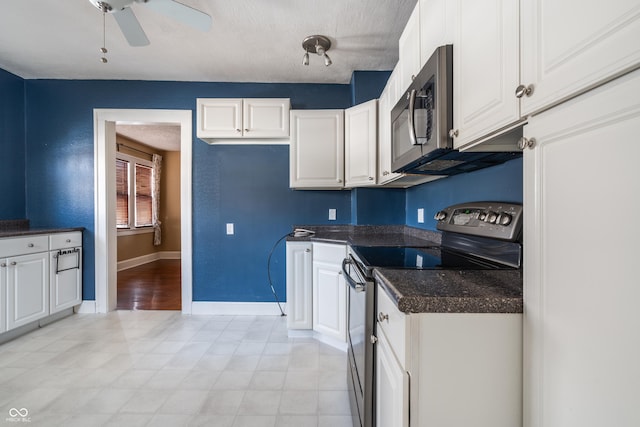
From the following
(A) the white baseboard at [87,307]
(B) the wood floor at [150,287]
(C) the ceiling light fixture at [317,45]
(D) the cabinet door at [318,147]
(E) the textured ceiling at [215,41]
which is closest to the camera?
(E) the textured ceiling at [215,41]

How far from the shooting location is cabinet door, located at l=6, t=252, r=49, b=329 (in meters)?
2.17

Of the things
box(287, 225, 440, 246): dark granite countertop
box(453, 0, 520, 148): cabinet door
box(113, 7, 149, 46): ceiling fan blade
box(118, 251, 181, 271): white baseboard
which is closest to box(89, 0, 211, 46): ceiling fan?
box(113, 7, 149, 46): ceiling fan blade

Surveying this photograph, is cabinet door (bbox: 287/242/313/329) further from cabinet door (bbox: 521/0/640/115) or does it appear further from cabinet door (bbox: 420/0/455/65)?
cabinet door (bbox: 521/0/640/115)

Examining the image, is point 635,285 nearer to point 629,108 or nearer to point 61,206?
point 629,108

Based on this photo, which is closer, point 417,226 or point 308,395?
point 308,395

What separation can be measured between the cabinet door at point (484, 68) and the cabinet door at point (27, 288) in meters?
3.35

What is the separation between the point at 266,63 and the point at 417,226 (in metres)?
2.01

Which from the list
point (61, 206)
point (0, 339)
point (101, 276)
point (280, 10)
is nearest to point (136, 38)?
point (280, 10)

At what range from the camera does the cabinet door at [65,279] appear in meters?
2.49

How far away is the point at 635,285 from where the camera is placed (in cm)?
42

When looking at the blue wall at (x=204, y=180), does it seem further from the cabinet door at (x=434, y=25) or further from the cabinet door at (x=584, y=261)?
the cabinet door at (x=584, y=261)

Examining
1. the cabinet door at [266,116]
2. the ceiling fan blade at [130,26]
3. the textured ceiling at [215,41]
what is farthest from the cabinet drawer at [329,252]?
the ceiling fan blade at [130,26]

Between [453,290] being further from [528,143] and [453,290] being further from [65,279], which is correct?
[65,279]

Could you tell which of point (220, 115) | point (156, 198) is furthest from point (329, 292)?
point (156, 198)
